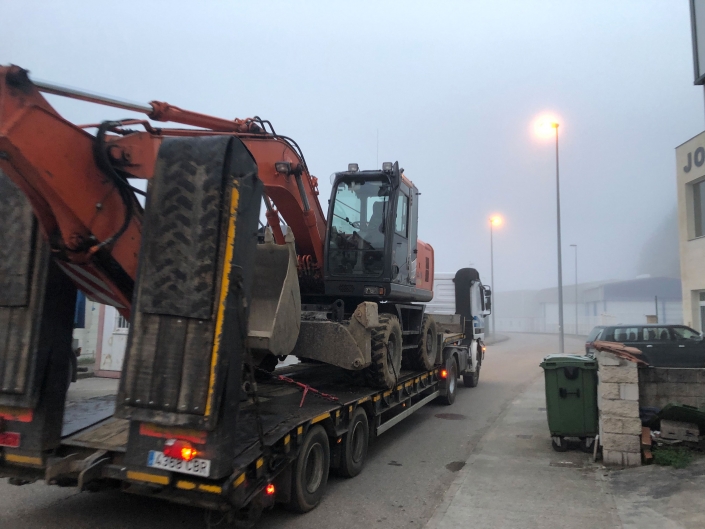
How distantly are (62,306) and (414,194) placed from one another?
6.45 m

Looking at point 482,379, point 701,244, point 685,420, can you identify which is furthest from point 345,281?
point 701,244

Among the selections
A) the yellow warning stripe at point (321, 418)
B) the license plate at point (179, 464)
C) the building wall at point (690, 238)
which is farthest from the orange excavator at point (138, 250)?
the building wall at point (690, 238)

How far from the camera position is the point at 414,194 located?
9836mm

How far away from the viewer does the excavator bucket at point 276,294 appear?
19.4 feet

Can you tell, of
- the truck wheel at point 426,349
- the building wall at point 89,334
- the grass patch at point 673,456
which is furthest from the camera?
the building wall at point 89,334

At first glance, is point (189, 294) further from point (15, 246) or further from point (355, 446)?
point (355, 446)

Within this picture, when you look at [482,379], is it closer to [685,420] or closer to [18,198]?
[685,420]

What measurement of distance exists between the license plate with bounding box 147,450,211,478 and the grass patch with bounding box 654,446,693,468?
597 centimetres

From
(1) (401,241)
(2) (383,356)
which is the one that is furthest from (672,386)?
(1) (401,241)

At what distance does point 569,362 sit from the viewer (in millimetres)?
8125

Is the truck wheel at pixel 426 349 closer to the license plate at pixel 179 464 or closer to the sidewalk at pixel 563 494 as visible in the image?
the sidewalk at pixel 563 494

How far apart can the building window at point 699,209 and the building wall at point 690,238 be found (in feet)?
0.48

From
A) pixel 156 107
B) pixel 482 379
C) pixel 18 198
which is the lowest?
pixel 482 379

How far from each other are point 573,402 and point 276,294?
15.5ft
